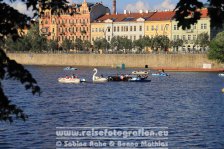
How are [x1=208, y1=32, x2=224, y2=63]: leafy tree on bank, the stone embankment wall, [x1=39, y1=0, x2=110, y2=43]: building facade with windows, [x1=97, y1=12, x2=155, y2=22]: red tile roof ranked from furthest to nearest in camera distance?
[x1=39, y1=0, x2=110, y2=43]: building facade with windows
[x1=97, y1=12, x2=155, y2=22]: red tile roof
the stone embankment wall
[x1=208, y1=32, x2=224, y2=63]: leafy tree on bank

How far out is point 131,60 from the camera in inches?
3319

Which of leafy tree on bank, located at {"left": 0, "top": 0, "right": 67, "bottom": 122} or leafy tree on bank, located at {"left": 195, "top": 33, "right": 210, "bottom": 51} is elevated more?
leafy tree on bank, located at {"left": 0, "top": 0, "right": 67, "bottom": 122}

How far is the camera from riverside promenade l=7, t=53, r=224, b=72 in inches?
3002

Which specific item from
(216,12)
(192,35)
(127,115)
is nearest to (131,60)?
(192,35)

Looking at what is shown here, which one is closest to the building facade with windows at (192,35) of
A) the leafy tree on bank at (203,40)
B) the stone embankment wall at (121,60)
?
the leafy tree on bank at (203,40)

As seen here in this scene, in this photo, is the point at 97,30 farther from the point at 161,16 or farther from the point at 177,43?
the point at 177,43

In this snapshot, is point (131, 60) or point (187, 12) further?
point (131, 60)

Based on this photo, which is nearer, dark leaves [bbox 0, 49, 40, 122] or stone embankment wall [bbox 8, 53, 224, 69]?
dark leaves [bbox 0, 49, 40, 122]

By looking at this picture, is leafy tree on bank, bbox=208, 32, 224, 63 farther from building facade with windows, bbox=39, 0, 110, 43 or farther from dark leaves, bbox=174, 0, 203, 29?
dark leaves, bbox=174, 0, 203, 29

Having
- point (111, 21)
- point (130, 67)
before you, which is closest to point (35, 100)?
point (130, 67)

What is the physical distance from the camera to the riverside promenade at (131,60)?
76.2 m

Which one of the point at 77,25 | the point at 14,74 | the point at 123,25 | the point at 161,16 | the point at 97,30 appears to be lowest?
the point at 14,74

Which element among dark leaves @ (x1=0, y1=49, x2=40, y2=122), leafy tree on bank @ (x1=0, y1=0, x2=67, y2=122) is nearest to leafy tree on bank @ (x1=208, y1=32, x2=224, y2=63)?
leafy tree on bank @ (x1=0, y1=0, x2=67, y2=122)

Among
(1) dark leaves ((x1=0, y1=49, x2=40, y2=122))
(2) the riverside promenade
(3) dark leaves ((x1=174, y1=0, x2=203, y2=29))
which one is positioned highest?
(3) dark leaves ((x1=174, y1=0, x2=203, y2=29))
